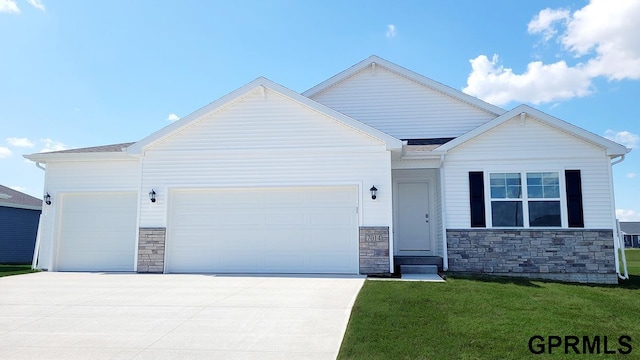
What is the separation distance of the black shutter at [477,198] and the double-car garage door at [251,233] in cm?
304

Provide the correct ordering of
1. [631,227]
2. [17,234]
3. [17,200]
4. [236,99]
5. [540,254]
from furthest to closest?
[631,227]
[17,200]
[17,234]
[236,99]
[540,254]

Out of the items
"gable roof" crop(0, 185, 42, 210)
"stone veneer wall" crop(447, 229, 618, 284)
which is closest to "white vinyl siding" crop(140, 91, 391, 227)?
"stone veneer wall" crop(447, 229, 618, 284)

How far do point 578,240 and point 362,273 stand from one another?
542 cm

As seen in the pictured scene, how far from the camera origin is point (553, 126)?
11.0m

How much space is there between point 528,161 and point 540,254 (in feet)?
7.70

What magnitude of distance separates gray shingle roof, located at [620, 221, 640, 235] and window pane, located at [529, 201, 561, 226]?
56730 mm

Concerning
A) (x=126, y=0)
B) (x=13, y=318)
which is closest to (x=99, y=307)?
(x=13, y=318)

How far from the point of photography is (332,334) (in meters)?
5.53

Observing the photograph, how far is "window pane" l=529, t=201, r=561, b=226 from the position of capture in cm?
1087

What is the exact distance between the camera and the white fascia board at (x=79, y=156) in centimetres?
1184

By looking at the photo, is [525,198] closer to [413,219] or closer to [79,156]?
[413,219]

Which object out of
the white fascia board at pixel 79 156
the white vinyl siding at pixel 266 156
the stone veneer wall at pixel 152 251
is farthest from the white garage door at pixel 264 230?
the white fascia board at pixel 79 156

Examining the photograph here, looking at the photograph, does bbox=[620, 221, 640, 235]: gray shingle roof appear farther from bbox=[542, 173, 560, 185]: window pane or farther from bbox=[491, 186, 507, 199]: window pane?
bbox=[491, 186, 507, 199]: window pane

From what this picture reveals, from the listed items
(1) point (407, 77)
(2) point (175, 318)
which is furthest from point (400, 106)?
(2) point (175, 318)
